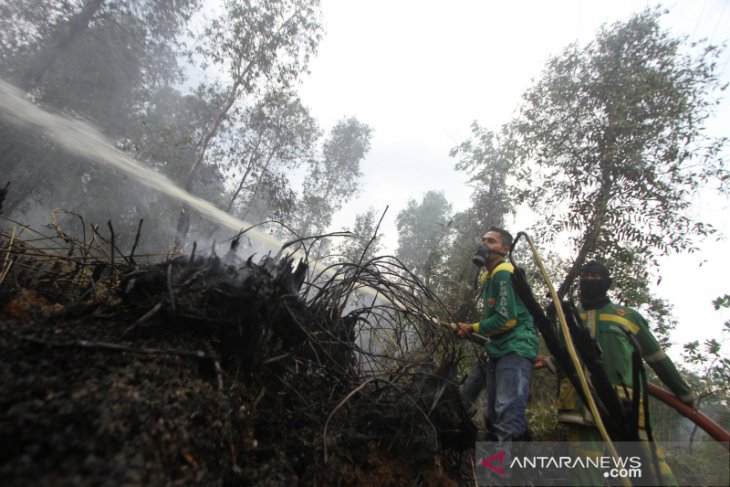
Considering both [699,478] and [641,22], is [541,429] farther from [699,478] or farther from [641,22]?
[641,22]

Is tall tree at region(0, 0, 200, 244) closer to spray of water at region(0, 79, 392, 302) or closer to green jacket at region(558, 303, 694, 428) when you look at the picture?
spray of water at region(0, 79, 392, 302)

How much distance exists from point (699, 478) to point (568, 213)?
23.5 ft

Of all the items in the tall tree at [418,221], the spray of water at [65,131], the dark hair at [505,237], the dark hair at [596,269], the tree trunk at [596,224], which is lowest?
the dark hair at [596,269]

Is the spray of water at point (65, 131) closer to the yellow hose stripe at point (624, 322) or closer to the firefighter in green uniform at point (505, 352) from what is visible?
the firefighter in green uniform at point (505, 352)

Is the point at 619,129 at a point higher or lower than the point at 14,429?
higher


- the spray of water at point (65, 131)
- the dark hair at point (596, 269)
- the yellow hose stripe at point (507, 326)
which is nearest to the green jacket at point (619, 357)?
the dark hair at point (596, 269)


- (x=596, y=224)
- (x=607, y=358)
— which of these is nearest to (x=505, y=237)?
(x=607, y=358)

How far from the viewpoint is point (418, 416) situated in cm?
158

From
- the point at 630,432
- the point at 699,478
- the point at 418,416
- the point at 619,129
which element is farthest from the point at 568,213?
the point at 418,416

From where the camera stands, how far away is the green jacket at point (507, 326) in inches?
102

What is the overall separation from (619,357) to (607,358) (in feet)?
0.27

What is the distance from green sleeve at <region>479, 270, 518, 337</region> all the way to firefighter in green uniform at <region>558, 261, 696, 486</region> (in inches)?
20.9

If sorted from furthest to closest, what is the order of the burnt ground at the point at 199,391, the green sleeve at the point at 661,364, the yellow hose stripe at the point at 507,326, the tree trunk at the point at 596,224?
1. the tree trunk at the point at 596,224
2. the yellow hose stripe at the point at 507,326
3. the green sleeve at the point at 661,364
4. the burnt ground at the point at 199,391

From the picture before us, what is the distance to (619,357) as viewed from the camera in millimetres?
2406
